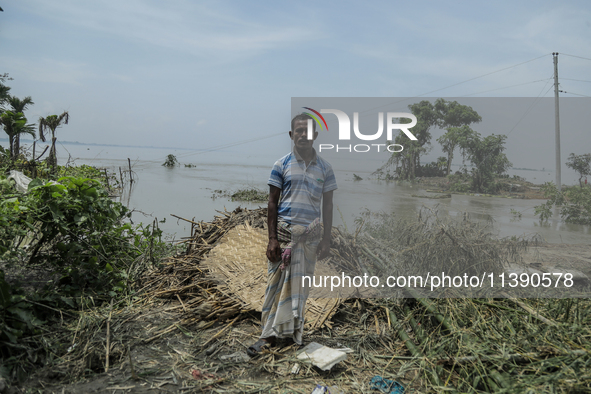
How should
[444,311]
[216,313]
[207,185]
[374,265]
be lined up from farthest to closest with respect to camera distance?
[207,185] → [374,265] → [216,313] → [444,311]

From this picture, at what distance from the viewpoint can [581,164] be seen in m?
5.50

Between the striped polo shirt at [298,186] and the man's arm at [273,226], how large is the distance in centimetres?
5

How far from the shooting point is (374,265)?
3916 mm

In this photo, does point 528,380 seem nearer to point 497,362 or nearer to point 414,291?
point 497,362

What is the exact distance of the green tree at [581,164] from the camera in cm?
539

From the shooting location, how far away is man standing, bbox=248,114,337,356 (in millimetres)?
2576

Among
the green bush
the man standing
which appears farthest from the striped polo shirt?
the green bush

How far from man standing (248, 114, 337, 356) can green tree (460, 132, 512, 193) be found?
3216mm

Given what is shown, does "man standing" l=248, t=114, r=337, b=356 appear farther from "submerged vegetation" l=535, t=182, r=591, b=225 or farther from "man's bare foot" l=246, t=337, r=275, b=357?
"submerged vegetation" l=535, t=182, r=591, b=225

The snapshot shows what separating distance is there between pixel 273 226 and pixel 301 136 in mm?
651

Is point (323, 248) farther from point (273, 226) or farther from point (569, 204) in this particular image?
point (569, 204)

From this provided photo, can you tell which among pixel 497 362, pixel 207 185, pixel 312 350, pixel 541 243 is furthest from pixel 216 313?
pixel 207 185

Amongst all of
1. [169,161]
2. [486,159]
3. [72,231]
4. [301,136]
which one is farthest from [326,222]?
[169,161]

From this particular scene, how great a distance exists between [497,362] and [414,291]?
1.02 m
